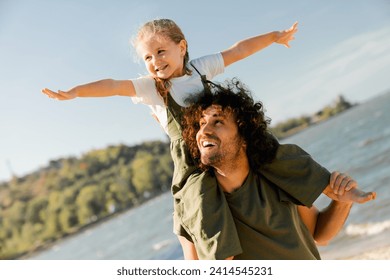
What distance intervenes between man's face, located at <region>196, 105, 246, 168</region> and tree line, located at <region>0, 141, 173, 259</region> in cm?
2392

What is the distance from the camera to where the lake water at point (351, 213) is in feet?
19.6

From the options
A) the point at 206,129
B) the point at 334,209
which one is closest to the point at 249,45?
the point at 206,129

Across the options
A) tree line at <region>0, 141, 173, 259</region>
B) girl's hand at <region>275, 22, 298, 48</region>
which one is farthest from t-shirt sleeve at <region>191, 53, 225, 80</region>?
tree line at <region>0, 141, 173, 259</region>

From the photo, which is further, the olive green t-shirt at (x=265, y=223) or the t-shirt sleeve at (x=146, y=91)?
the t-shirt sleeve at (x=146, y=91)

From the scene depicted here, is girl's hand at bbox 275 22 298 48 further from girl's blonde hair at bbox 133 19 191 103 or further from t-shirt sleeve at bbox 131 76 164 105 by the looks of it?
t-shirt sleeve at bbox 131 76 164 105

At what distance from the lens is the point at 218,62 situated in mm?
1626

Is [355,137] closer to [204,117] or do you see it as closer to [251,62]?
[251,62]

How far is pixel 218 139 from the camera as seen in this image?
1.33 metres

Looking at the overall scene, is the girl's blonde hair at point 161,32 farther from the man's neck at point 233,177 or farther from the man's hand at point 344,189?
the man's hand at point 344,189

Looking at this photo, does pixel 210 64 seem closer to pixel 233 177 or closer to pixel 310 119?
pixel 233 177

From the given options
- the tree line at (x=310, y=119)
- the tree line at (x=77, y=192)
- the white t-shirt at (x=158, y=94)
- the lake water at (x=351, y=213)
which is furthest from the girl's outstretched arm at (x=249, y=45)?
the tree line at (x=77, y=192)

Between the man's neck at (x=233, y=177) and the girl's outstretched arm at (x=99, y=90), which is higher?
the girl's outstretched arm at (x=99, y=90)
